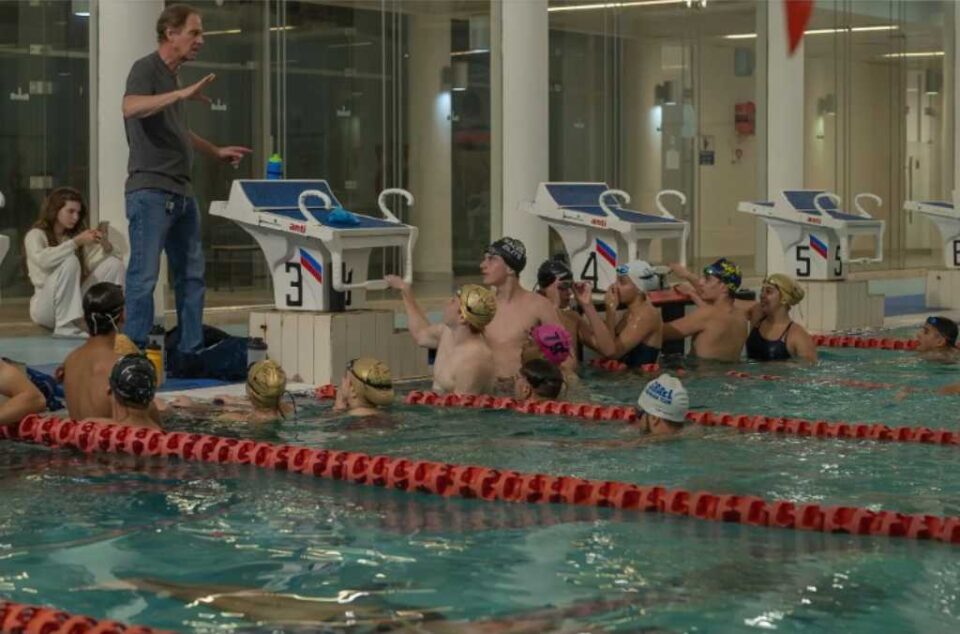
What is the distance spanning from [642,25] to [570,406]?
1154cm

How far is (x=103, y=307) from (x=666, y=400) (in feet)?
8.44

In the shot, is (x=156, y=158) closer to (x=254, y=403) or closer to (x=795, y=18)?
(x=254, y=403)

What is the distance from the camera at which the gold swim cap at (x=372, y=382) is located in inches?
333

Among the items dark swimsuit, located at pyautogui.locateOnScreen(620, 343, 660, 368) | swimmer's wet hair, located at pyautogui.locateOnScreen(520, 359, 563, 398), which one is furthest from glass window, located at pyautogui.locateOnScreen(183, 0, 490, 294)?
swimmer's wet hair, located at pyautogui.locateOnScreen(520, 359, 563, 398)

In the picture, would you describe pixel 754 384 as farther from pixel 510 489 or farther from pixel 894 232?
pixel 894 232

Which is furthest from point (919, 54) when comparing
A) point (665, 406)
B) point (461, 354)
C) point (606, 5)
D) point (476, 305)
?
point (665, 406)

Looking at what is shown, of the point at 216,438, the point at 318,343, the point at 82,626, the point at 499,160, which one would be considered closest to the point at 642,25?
the point at 499,160

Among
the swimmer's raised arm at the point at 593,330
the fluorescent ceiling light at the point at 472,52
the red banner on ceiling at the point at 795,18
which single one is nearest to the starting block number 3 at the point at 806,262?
the swimmer's raised arm at the point at 593,330

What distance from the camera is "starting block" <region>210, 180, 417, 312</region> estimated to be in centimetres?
983

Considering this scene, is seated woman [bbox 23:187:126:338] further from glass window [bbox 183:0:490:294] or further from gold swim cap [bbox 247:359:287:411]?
gold swim cap [bbox 247:359:287:411]

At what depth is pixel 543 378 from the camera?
351 inches

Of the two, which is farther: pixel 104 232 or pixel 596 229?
pixel 596 229

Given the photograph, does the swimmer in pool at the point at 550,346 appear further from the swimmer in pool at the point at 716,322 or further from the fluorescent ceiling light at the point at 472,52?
the fluorescent ceiling light at the point at 472,52

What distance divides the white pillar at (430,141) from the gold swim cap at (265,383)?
859cm
